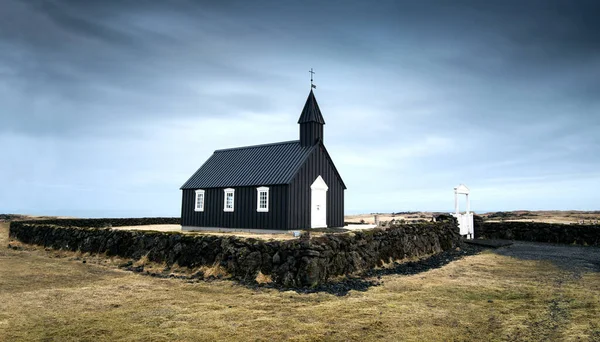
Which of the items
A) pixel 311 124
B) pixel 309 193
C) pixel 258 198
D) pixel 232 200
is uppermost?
pixel 311 124

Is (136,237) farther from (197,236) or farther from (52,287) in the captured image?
(52,287)

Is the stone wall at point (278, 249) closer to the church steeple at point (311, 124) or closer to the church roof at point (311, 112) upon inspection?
the church steeple at point (311, 124)

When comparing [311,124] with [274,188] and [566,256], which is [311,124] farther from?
[566,256]

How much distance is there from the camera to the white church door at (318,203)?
28.4 metres

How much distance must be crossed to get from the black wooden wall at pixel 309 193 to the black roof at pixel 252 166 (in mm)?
708

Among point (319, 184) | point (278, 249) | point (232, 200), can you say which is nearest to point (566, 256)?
point (319, 184)

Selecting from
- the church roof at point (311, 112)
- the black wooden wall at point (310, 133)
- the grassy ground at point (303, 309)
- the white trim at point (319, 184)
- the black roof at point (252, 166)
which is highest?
the church roof at point (311, 112)

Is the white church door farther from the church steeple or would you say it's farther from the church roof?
the church roof

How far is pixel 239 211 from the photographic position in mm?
29188

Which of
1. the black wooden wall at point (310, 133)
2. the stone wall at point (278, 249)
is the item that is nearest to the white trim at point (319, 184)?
the black wooden wall at point (310, 133)

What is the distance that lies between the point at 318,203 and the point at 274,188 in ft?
12.2

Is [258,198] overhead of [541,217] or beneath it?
overhead

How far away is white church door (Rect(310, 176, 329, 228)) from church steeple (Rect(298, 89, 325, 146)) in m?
3.09

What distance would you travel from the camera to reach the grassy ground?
28.0 ft
